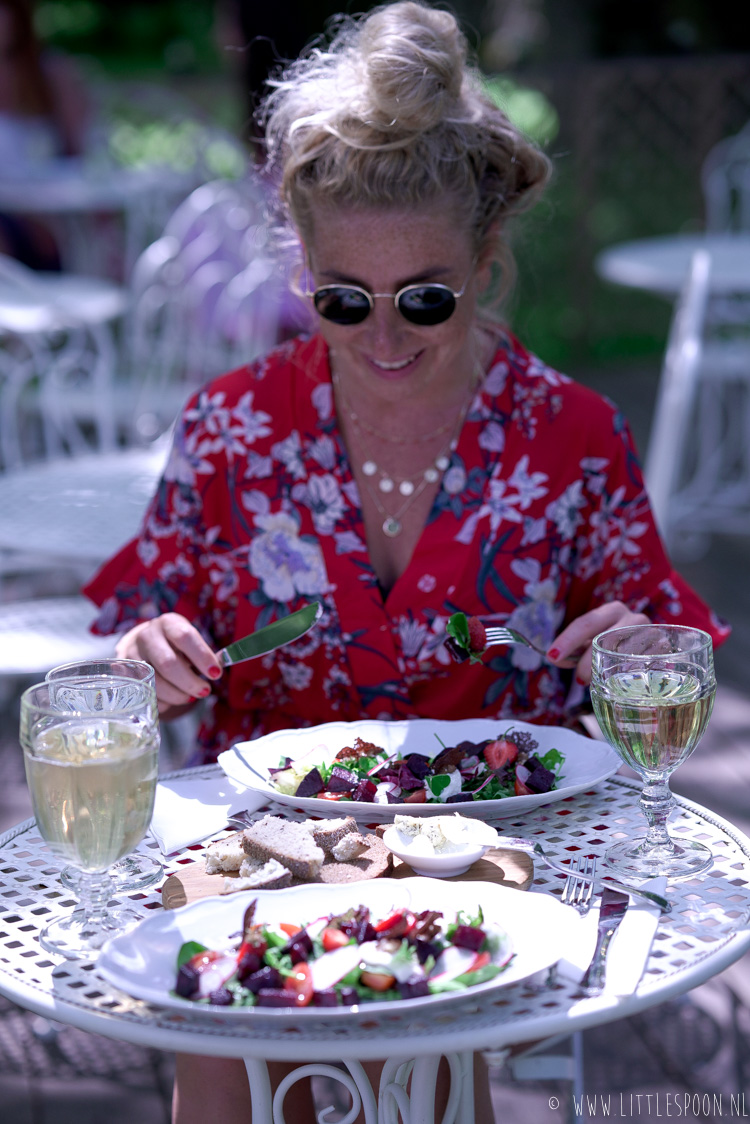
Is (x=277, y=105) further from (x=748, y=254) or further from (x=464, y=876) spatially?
(x=748, y=254)

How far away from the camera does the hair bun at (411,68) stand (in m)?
1.68

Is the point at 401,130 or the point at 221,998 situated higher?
the point at 401,130

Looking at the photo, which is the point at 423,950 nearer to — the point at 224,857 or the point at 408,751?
the point at 224,857

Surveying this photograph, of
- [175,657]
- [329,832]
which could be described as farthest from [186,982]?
[175,657]

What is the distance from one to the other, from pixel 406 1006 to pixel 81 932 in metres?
0.35

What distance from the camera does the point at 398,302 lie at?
66.9 inches

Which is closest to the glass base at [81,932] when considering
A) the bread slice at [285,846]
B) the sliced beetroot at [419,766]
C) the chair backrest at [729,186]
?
the bread slice at [285,846]

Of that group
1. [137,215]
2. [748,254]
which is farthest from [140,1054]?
[137,215]

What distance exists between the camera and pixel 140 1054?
2.39 metres

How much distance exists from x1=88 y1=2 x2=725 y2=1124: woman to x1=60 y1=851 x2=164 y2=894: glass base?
34 cm

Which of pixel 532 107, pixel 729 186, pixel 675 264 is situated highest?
pixel 532 107

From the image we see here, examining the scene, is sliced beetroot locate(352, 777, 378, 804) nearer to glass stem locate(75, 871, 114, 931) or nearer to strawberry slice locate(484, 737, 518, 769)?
strawberry slice locate(484, 737, 518, 769)

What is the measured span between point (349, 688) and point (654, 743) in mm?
685

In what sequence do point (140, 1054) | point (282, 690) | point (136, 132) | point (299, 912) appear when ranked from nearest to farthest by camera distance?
point (299, 912) < point (282, 690) < point (140, 1054) < point (136, 132)
